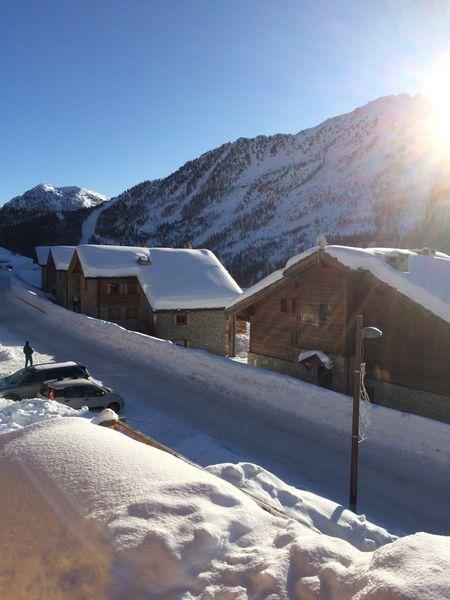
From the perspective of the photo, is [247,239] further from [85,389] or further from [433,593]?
[433,593]

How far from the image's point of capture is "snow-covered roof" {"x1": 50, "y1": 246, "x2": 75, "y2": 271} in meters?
48.0

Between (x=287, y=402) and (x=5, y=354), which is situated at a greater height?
(x=5, y=354)

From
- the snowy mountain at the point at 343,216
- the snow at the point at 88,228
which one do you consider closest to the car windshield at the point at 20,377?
the snowy mountain at the point at 343,216

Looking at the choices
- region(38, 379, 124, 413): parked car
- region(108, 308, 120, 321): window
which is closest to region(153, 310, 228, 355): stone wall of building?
region(108, 308, 120, 321): window

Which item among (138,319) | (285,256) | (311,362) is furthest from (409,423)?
(285,256)

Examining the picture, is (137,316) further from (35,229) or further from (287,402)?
(35,229)

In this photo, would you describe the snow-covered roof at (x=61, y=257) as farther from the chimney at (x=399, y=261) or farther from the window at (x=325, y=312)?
the chimney at (x=399, y=261)

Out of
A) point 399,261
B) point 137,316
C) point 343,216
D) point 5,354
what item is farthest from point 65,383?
point 343,216

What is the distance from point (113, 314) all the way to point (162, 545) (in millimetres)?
32012

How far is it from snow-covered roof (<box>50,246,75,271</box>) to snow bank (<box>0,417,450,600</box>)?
44.5 metres

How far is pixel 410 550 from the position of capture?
384 cm

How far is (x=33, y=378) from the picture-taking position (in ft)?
53.7

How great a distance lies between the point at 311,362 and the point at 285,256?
364 ft

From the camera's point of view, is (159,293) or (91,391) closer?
(91,391)
